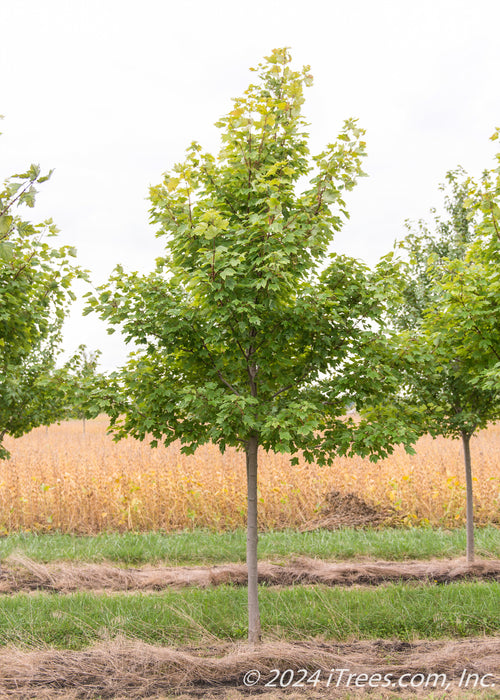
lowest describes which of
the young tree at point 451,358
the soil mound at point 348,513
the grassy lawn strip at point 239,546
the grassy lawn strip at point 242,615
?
the grassy lawn strip at point 242,615

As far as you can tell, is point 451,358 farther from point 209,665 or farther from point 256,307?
point 209,665

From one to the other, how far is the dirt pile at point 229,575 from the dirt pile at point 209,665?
1.98 metres

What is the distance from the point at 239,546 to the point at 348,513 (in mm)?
2647

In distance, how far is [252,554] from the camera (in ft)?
17.5

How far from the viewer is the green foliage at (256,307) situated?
4836 millimetres

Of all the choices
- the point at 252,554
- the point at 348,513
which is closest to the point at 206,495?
the point at 348,513

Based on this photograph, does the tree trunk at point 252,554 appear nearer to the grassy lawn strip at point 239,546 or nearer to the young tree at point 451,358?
the young tree at point 451,358

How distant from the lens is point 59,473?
11.5 meters

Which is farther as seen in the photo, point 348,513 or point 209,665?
point 348,513

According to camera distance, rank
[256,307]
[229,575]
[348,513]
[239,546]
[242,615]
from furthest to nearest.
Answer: [348,513], [239,546], [229,575], [242,615], [256,307]

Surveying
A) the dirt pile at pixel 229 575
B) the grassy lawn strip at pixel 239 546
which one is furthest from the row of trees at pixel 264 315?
the grassy lawn strip at pixel 239 546

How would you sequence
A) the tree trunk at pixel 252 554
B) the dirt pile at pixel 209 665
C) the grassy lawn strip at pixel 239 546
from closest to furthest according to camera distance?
the dirt pile at pixel 209 665, the tree trunk at pixel 252 554, the grassy lawn strip at pixel 239 546

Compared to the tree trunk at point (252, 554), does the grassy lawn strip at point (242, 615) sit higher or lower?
lower

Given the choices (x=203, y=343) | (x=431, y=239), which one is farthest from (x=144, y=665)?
(x=431, y=239)
